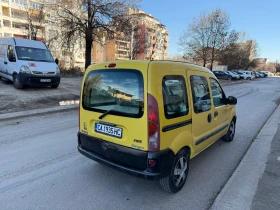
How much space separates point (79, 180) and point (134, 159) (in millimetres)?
1068

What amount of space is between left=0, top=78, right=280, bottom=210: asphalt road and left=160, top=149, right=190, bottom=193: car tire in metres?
0.10

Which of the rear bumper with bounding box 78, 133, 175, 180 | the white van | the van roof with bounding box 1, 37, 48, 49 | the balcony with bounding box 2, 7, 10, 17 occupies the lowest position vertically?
the rear bumper with bounding box 78, 133, 175, 180

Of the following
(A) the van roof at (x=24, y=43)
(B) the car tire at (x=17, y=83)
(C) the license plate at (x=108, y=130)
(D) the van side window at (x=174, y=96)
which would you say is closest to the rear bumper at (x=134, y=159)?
(C) the license plate at (x=108, y=130)

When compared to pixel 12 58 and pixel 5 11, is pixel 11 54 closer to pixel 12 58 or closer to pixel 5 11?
pixel 12 58

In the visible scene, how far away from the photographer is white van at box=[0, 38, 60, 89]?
9.62 meters

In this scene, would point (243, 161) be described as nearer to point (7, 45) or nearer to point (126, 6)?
point (7, 45)

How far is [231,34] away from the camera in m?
29.5

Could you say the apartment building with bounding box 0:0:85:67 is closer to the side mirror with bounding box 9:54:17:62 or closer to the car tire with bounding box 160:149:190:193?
the side mirror with bounding box 9:54:17:62

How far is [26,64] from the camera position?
962 cm

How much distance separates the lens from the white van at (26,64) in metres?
9.62

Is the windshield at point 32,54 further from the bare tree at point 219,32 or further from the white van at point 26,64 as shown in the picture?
the bare tree at point 219,32

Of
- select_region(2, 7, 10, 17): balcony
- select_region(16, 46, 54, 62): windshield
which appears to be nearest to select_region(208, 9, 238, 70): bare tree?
select_region(16, 46, 54, 62): windshield

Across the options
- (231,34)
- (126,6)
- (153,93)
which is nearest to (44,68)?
(153,93)

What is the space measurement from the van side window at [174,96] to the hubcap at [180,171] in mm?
702
